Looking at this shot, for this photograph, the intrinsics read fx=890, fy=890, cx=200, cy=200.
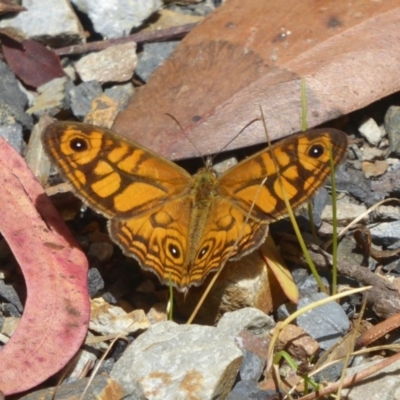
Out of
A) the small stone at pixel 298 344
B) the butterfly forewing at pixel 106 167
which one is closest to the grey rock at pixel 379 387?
the small stone at pixel 298 344

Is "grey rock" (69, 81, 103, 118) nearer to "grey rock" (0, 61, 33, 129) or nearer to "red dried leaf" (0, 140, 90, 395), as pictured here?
"grey rock" (0, 61, 33, 129)

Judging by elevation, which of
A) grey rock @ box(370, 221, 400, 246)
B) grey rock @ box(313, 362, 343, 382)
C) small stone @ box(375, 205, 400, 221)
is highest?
small stone @ box(375, 205, 400, 221)

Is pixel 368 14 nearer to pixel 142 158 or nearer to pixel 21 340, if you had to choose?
pixel 142 158

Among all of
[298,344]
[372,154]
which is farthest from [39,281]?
[372,154]

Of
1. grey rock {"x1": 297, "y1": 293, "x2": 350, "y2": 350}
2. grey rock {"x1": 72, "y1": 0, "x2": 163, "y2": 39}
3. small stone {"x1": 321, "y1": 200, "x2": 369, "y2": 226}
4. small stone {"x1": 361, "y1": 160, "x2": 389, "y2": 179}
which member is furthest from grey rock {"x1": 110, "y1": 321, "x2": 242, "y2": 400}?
grey rock {"x1": 72, "y1": 0, "x2": 163, "y2": 39}

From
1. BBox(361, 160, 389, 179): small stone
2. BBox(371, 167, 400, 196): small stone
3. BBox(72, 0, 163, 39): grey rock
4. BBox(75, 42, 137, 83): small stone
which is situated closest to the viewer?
BBox(371, 167, 400, 196): small stone

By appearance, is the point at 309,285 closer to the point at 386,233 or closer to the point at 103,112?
the point at 386,233
